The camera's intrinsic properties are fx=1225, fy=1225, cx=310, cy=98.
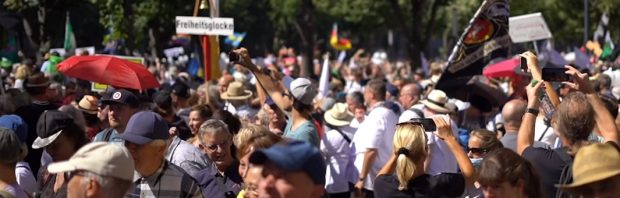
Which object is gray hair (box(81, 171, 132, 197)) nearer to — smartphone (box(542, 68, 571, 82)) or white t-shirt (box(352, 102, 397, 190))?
smartphone (box(542, 68, 571, 82))

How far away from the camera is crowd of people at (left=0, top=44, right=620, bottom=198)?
4.87 metres

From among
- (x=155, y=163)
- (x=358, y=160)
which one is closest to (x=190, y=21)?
(x=358, y=160)

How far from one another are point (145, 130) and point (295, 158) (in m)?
2.24

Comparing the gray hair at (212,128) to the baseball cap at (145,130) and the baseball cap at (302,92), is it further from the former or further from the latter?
the baseball cap at (145,130)

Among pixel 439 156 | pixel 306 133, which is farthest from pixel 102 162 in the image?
pixel 439 156

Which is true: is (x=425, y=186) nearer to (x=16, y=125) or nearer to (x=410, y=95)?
(x=16, y=125)

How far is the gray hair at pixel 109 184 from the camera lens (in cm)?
507

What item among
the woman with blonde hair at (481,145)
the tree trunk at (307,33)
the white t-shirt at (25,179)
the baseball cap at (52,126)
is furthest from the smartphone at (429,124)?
the tree trunk at (307,33)

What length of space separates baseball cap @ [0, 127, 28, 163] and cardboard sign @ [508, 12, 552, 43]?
12.4 m

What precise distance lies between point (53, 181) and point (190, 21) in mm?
7617

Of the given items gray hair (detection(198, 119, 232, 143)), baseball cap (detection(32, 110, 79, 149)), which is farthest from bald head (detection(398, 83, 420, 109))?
baseball cap (detection(32, 110, 79, 149))

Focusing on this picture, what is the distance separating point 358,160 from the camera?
35.9 ft

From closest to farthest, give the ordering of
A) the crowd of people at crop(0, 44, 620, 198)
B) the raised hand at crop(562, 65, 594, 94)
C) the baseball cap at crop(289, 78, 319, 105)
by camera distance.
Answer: the crowd of people at crop(0, 44, 620, 198) → the raised hand at crop(562, 65, 594, 94) → the baseball cap at crop(289, 78, 319, 105)

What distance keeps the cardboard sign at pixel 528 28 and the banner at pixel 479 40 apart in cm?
474
